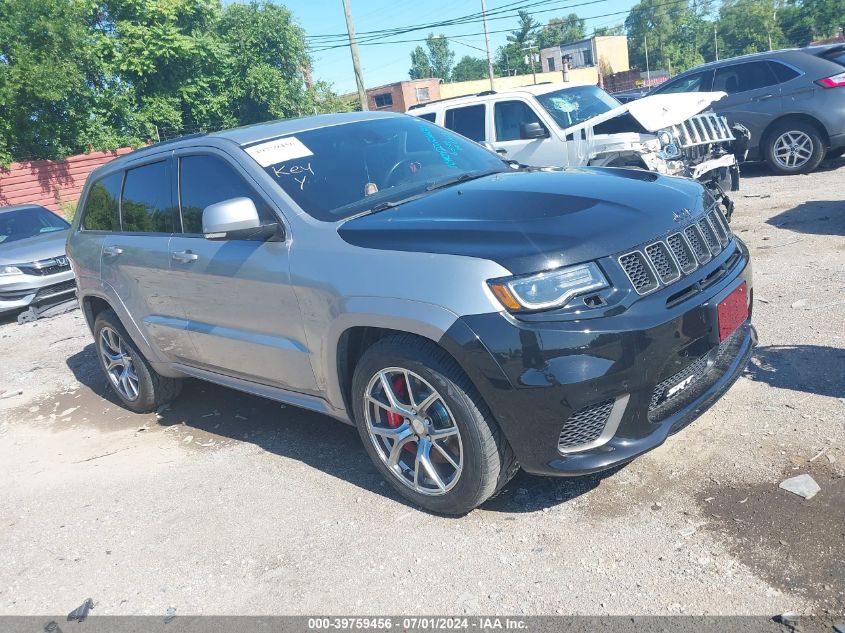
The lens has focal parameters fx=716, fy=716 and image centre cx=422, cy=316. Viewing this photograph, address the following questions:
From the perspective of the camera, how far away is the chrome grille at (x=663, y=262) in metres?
3.01

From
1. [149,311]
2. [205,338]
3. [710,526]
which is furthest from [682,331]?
[149,311]

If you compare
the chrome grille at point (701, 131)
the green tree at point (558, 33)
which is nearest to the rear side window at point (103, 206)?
the chrome grille at point (701, 131)

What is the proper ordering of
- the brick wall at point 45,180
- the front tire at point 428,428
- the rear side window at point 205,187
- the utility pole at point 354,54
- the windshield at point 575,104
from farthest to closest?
the utility pole at point 354,54 < the brick wall at point 45,180 < the windshield at point 575,104 < the rear side window at point 205,187 < the front tire at point 428,428

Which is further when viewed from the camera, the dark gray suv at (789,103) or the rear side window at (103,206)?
the dark gray suv at (789,103)

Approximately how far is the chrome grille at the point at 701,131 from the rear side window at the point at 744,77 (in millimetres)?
2736

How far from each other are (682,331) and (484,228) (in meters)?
0.93

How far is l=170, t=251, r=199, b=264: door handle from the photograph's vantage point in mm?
4184

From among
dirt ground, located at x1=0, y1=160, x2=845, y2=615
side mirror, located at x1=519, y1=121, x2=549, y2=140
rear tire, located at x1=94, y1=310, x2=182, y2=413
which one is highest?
side mirror, located at x1=519, y1=121, x2=549, y2=140

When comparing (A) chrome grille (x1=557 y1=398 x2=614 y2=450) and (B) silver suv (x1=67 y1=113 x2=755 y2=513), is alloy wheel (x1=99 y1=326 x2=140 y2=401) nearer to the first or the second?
(B) silver suv (x1=67 y1=113 x2=755 y2=513)

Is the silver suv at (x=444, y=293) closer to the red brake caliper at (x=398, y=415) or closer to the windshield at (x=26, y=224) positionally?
the red brake caliper at (x=398, y=415)

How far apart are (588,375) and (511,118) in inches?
281

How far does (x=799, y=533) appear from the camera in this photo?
2834mm

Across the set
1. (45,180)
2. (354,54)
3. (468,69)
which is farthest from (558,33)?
(45,180)

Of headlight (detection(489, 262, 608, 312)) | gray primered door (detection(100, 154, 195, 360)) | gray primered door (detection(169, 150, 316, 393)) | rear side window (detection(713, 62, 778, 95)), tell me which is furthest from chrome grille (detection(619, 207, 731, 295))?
rear side window (detection(713, 62, 778, 95))
